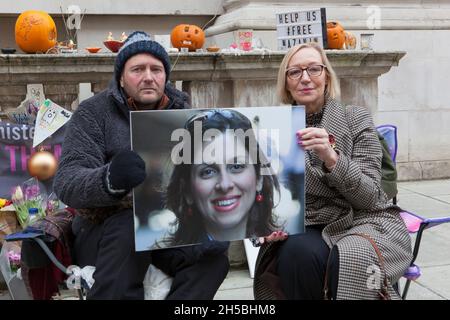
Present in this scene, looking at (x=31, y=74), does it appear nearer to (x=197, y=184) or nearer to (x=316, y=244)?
(x=197, y=184)

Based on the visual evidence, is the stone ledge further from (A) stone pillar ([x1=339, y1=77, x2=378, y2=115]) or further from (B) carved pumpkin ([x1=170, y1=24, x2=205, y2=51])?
(B) carved pumpkin ([x1=170, y1=24, x2=205, y2=51])

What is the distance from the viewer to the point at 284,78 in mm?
2820

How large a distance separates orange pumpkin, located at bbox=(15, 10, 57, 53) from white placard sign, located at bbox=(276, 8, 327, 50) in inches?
70.1

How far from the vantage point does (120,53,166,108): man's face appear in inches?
99.3

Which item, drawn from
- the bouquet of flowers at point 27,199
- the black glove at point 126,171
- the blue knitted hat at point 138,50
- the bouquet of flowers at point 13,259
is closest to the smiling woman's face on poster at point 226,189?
the black glove at point 126,171

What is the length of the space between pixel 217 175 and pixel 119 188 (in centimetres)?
42

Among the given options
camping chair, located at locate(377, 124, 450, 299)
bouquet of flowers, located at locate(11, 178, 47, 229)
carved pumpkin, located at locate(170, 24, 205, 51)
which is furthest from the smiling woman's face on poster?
carved pumpkin, located at locate(170, 24, 205, 51)

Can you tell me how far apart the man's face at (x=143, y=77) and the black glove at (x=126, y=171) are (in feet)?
1.45

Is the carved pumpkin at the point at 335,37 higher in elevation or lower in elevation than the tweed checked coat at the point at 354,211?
higher

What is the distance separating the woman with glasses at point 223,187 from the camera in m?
2.30

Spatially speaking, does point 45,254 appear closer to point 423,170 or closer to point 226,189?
point 226,189

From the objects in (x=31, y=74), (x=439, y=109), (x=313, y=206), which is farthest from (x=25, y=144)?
(x=439, y=109)

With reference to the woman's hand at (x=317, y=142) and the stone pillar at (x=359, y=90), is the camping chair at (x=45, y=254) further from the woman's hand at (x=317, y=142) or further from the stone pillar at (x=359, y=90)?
the stone pillar at (x=359, y=90)

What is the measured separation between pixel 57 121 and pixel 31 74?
1.73 ft
